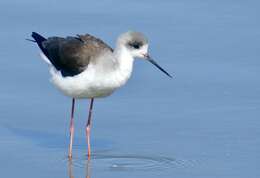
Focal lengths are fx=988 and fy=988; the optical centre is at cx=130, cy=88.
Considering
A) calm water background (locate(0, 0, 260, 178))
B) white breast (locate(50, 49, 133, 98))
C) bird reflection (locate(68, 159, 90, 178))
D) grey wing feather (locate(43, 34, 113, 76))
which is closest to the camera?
bird reflection (locate(68, 159, 90, 178))

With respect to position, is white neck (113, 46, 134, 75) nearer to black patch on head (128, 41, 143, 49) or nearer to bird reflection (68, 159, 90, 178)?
black patch on head (128, 41, 143, 49)

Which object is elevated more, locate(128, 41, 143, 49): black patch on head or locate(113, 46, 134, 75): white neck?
locate(128, 41, 143, 49): black patch on head

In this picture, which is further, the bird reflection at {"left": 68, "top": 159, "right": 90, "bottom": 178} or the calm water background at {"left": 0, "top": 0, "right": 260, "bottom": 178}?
the calm water background at {"left": 0, "top": 0, "right": 260, "bottom": 178}

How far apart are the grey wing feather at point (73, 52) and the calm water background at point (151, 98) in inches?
23.0

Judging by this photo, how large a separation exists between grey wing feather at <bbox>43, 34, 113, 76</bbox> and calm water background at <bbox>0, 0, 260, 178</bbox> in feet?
1.91

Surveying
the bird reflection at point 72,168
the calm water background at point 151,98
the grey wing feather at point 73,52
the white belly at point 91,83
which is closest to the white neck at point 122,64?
the white belly at point 91,83

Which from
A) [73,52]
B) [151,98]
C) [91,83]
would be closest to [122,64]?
[91,83]

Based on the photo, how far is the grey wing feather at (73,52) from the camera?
28.9 ft

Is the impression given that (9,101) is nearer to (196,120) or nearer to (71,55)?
(71,55)

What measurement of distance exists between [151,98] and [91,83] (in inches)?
48.0

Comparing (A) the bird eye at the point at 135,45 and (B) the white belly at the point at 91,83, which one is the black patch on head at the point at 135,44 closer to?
(A) the bird eye at the point at 135,45

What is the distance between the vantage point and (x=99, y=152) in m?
8.84

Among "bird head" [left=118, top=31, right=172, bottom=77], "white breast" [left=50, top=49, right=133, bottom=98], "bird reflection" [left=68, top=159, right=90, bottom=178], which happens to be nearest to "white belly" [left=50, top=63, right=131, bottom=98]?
"white breast" [left=50, top=49, right=133, bottom=98]

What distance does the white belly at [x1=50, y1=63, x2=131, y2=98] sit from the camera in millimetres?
8656
